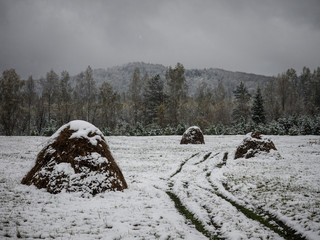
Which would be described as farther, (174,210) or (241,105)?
(241,105)

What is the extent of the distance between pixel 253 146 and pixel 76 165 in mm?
15818

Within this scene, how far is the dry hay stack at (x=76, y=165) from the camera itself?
8617 mm

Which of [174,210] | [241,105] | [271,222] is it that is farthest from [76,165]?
[241,105]

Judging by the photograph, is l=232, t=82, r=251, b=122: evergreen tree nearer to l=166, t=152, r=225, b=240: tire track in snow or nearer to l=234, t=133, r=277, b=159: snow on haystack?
l=234, t=133, r=277, b=159: snow on haystack

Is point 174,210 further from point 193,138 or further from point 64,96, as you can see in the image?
point 64,96

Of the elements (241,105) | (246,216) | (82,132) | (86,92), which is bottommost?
(246,216)

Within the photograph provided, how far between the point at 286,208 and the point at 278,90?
75.8m

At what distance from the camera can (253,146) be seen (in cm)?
1884

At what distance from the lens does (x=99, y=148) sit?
9617 millimetres

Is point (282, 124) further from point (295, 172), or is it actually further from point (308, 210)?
point (308, 210)

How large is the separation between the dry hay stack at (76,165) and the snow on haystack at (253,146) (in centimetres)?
1308

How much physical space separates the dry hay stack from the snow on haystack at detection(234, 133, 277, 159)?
515 inches

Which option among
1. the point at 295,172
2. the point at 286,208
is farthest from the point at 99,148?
the point at 295,172

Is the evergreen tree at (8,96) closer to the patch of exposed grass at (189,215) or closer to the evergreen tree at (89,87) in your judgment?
the evergreen tree at (89,87)
